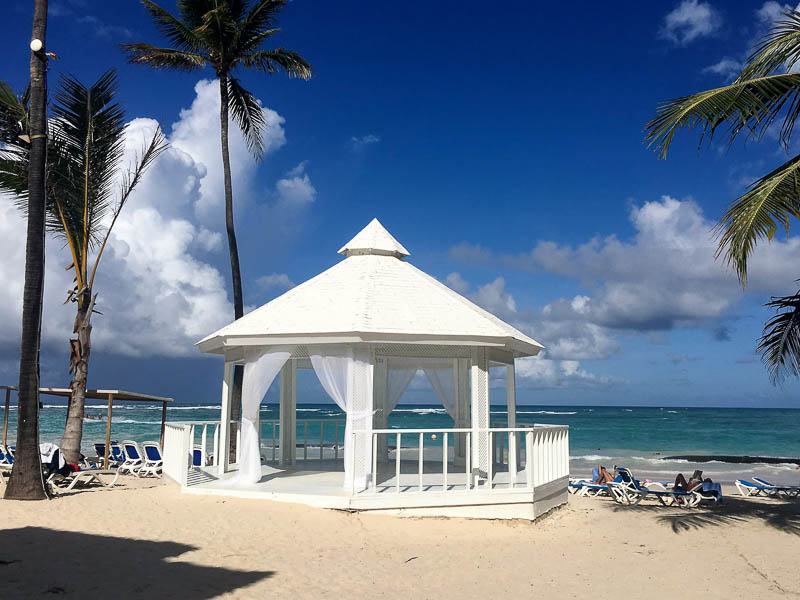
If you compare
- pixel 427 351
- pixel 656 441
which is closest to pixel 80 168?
pixel 427 351

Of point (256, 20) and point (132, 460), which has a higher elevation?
point (256, 20)

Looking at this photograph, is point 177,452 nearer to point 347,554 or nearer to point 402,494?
point 402,494

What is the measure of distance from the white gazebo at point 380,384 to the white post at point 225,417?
0.03 metres

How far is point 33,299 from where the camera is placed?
40.2 feet

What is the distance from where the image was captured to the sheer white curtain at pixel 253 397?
12109 mm

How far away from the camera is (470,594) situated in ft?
26.0

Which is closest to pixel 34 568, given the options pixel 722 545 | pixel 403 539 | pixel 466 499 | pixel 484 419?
pixel 403 539

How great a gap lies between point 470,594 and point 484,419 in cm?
417

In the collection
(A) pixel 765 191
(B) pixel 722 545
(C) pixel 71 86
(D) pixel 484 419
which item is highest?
(C) pixel 71 86

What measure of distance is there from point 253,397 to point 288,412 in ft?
10.0

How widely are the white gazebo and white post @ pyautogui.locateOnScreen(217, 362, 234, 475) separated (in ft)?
0.09

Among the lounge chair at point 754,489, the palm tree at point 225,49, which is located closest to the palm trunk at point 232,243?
the palm tree at point 225,49

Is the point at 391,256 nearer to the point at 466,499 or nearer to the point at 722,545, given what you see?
the point at 466,499

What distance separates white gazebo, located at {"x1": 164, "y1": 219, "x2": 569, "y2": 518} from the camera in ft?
36.8
